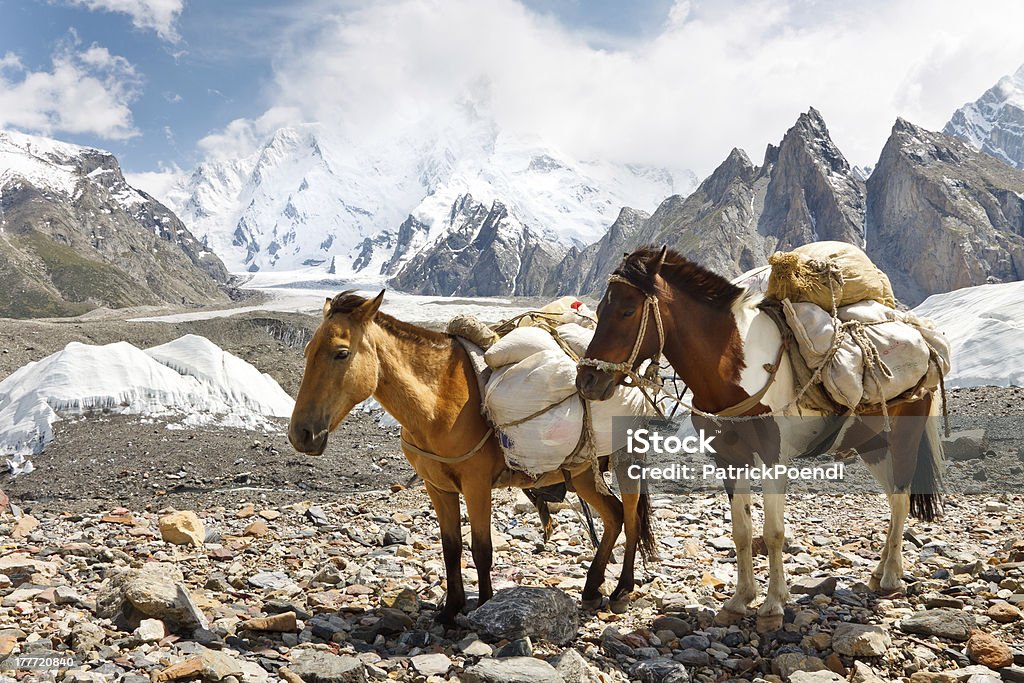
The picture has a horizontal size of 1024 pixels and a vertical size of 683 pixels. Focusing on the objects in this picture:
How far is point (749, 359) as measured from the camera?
5.28m

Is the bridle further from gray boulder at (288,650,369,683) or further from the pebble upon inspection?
the pebble

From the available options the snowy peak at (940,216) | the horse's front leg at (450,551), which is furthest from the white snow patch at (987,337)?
the snowy peak at (940,216)

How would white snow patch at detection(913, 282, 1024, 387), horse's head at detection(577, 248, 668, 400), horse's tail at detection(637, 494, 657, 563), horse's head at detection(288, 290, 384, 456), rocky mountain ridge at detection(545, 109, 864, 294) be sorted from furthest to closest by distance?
1. rocky mountain ridge at detection(545, 109, 864, 294)
2. white snow patch at detection(913, 282, 1024, 387)
3. horse's tail at detection(637, 494, 657, 563)
4. horse's head at detection(577, 248, 668, 400)
5. horse's head at detection(288, 290, 384, 456)

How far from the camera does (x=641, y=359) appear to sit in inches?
205

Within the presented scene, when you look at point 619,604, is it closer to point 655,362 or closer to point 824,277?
point 655,362

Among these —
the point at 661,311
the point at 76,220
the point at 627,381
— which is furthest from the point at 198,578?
the point at 76,220

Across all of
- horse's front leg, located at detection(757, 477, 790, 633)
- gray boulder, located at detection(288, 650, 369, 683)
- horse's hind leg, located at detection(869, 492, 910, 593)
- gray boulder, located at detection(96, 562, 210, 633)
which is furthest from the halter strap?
gray boulder, located at detection(96, 562, 210, 633)

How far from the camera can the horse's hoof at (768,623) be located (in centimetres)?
497

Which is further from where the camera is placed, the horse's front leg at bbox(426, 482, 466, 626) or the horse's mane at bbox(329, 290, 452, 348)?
the horse's front leg at bbox(426, 482, 466, 626)

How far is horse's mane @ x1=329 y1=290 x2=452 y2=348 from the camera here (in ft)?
16.7

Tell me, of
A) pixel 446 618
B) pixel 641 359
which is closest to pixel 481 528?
pixel 446 618

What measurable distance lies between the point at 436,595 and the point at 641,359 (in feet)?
8.88

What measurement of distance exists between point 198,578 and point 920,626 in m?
5.69
